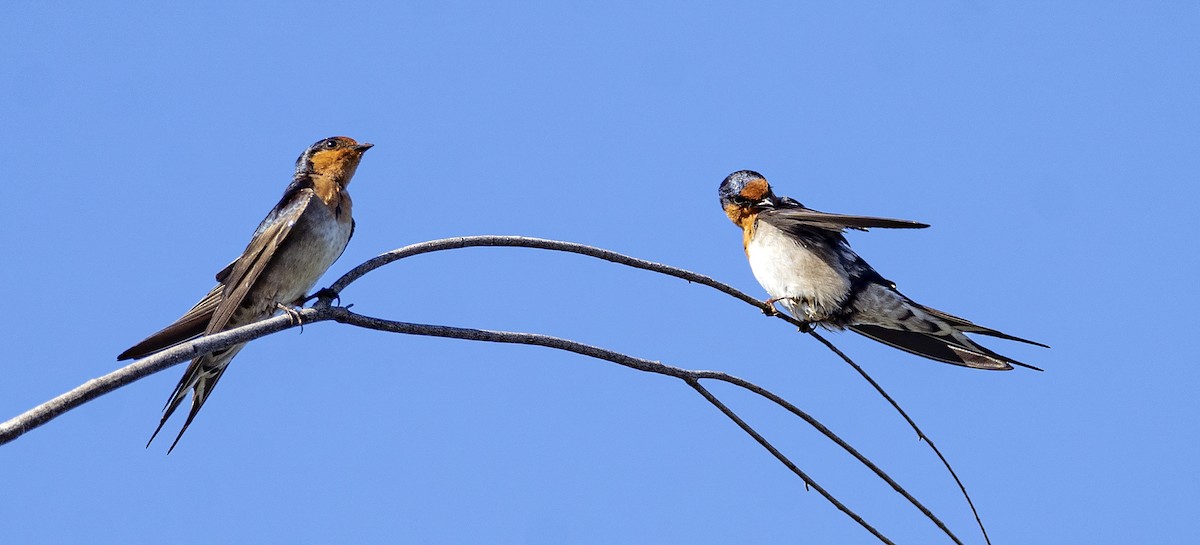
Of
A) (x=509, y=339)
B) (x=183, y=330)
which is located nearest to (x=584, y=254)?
(x=509, y=339)

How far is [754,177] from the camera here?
804cm

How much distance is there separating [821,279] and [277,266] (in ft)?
10.7

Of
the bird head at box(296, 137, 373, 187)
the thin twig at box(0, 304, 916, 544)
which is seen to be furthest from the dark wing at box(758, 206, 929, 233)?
the bird head at box(296, 137, 373, 187)

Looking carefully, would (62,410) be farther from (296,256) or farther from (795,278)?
(795,278)

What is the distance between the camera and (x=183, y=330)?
5824mm

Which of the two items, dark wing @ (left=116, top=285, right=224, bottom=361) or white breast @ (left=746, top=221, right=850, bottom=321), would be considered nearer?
dark wing @ (left=116, top=285, right=224, bottom=361)

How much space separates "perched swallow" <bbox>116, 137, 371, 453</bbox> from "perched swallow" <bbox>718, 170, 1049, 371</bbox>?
2.59 metres

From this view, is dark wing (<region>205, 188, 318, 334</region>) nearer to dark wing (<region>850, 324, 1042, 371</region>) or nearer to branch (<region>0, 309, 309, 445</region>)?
branch (<region>0, 309, 309, 445</region>)

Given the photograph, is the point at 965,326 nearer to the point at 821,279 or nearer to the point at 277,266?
the point at 821,279

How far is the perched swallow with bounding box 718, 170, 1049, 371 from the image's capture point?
745 centimetres

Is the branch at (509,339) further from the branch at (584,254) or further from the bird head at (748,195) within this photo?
the bird head at (748,195)

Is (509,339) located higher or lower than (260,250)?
lower

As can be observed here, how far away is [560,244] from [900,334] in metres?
3.09

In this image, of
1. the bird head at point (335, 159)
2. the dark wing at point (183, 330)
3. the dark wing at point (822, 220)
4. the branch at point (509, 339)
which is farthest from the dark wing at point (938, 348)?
the dark wing at point (183, 330)
